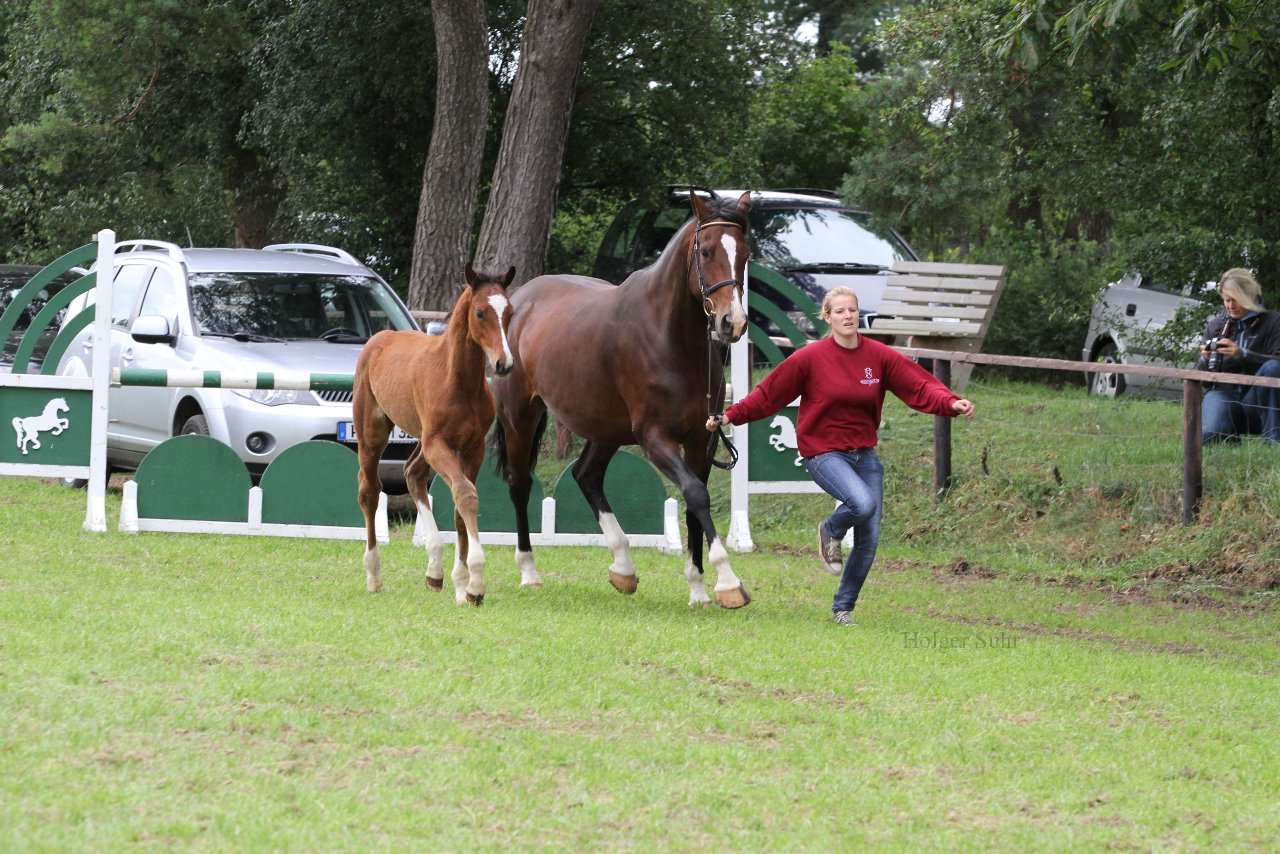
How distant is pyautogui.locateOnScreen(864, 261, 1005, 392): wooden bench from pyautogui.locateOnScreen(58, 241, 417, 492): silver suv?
5739mm

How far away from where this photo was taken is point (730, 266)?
8359mm

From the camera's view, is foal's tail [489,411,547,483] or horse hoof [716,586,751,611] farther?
foal's tail [489,411,547,483]

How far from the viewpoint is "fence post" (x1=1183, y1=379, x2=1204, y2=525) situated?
36.1 ft

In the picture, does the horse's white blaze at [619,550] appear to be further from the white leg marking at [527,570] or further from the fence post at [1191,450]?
the fence post at [1191,450]

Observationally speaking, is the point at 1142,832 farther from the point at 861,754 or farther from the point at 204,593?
the point at 204,593

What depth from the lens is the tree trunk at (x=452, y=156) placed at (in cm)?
1595

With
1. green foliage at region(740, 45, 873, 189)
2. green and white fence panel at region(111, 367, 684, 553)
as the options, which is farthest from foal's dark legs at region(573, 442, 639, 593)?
green foliage at region(740, 45, 873, 189)

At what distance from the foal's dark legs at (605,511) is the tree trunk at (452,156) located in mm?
6211

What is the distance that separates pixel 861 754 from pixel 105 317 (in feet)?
25.1

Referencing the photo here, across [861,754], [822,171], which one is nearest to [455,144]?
[861,754]

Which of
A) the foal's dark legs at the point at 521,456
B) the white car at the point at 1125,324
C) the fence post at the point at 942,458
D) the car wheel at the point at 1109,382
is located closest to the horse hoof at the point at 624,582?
the foal's dark legs at the point at 521,456

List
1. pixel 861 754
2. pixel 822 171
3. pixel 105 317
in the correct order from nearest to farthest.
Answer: pixel 861 754, pixel 105 317, pixel 822 171

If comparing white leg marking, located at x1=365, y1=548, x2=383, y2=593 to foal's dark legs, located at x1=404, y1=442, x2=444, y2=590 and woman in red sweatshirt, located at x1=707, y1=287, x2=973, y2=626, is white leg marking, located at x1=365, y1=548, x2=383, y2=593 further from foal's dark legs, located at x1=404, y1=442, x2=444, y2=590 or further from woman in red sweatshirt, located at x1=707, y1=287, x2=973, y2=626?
woman in red sweatshirt, located at x1=707, y1=287, x2=973, y2=626

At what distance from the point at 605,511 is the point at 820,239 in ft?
30.5
